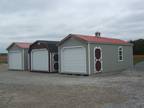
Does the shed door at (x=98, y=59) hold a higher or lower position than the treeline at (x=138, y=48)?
lower

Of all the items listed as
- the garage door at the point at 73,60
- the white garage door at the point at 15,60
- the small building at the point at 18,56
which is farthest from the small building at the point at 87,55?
the white garage door at the point at 15,60

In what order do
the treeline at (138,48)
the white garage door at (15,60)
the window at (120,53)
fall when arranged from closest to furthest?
the window at (120,53), the white garage door at (15,60), the treeline at (138,48)

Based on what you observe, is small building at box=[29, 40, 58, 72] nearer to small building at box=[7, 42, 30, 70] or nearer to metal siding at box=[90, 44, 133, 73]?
small building at box=[7, 42, 30, 70]

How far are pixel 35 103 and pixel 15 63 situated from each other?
20.7 m

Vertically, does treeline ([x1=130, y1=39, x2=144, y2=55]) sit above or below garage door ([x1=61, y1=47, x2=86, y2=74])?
above

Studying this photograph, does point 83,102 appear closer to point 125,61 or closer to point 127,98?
point 127,98

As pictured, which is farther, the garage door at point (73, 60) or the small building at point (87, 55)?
the garage door at point (73, 60)

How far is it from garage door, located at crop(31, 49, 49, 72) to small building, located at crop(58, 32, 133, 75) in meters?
2.19

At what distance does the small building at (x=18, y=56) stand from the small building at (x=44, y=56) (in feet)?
7.73

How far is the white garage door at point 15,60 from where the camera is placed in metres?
27.8

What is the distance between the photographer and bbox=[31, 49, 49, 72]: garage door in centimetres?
2322

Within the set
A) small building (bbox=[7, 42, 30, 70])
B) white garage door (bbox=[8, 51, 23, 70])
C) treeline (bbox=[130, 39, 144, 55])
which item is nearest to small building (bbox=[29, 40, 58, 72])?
small building (bbox=[7, 42, 30, 70])

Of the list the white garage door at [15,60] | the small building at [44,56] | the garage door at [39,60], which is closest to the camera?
the small building at [44,56]

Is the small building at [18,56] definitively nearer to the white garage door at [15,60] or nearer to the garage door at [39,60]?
the white garage door at [15,60]
